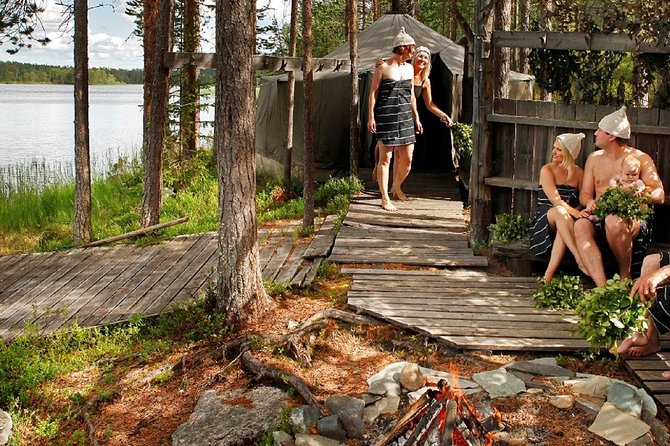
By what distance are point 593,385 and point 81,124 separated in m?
7.41

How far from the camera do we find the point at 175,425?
4957 millimetres

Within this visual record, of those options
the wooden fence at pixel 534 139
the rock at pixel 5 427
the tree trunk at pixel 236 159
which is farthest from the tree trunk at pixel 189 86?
the rock at pixel 5 427

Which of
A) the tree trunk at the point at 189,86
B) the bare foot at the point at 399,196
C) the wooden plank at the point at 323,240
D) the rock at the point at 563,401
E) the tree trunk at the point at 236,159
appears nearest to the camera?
the rock at the point at 563,401

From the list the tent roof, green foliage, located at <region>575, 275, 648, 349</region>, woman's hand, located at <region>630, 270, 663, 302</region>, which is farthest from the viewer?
the tent roof

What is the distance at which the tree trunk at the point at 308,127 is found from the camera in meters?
A: 9.06

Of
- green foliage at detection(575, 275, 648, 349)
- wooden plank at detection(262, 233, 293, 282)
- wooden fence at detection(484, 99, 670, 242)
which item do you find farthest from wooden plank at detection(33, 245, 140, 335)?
green foliage at detection(575, 275, 648, 349)

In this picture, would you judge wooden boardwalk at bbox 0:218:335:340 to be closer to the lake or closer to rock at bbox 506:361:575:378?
rock at bbox 506:361:575:378

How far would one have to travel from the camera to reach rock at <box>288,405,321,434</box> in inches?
181

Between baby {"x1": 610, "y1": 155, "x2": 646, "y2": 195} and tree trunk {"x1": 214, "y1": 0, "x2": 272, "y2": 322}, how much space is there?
2.94 m

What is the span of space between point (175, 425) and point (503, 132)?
4456mm

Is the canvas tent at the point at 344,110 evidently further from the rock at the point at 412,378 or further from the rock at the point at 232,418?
the rock at the point at 232,418

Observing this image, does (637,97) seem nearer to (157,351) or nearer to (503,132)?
(503,132)

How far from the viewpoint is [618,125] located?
20.8 ft

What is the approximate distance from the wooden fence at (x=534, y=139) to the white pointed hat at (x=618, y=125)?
0.46m
